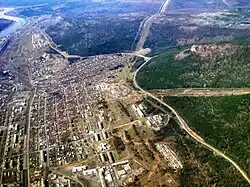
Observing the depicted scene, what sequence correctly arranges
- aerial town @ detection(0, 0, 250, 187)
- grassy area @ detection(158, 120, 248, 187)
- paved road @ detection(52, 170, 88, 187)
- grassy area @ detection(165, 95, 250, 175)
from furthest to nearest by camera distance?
aerial town @ detection(0, 0, 250, 187) < paved road @ detection(52, 170, 88, 187) < grassy area @ detection(165, 95, 250, 175) < grassy area @ detection(158, 120, 248, 187)

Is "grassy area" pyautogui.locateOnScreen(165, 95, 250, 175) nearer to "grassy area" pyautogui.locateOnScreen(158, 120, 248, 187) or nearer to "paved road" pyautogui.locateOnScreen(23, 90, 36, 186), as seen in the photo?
"grassy area" pyautogui.locateOnScreen(158, 120, 248, 187)

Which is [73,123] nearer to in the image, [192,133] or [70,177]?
[70,177]

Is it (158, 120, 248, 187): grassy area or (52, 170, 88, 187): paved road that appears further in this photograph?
(52, 170, 88, 187): paved road

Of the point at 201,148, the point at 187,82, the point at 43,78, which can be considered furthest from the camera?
the point at 43,78

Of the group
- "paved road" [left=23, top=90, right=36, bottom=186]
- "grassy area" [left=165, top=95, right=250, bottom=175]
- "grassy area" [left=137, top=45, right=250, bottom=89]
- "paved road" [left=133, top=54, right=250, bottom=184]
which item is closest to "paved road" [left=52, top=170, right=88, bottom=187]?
"paved road" [left=23, top=90, right=36, bottom=186]

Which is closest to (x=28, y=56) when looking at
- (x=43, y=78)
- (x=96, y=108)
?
(x=43, y=78)

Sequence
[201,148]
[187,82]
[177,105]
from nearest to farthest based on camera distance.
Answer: [201,148]
[177,105]
[187,82]

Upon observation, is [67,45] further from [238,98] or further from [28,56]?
[238,98]
